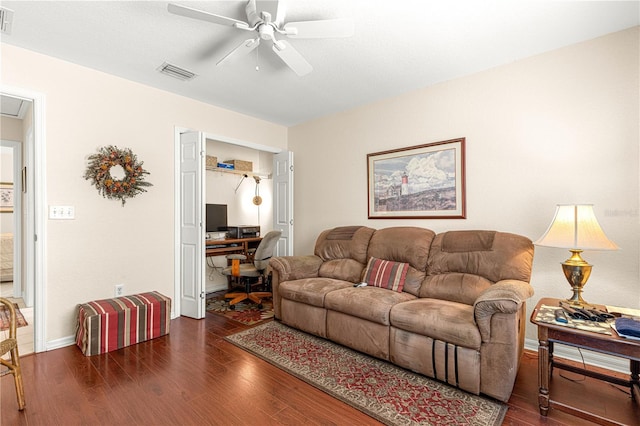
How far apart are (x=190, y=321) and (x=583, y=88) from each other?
4.35 meters

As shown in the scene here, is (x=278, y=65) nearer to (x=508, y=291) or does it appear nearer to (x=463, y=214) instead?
(x=463, y=214)

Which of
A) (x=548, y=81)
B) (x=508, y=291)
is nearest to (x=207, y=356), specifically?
(x=508, y=291)

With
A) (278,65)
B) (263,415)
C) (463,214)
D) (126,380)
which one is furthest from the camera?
(463,214)

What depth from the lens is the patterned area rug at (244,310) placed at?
3.46 m

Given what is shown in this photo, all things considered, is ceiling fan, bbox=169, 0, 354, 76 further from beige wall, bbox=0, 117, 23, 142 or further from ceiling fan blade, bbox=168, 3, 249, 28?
beige wall, bbox=0, 117, 23, 142

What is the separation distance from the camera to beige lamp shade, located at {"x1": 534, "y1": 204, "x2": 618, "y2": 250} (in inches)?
77.7

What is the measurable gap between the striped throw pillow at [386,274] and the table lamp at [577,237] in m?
1.16

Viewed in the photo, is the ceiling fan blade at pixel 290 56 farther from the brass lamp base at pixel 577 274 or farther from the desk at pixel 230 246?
the desk at pixel 230 246

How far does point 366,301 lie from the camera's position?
2.53 m

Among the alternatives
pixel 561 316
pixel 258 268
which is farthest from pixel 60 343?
pixel 561 316

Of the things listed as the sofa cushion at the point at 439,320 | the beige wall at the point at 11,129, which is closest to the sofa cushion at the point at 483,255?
the sofa cushion at the point at 439,320

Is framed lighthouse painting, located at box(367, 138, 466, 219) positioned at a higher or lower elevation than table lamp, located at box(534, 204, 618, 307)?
higher

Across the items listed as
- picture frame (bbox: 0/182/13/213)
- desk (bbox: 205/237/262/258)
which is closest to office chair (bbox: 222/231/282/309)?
desk (bbox: 205/237/262/258)

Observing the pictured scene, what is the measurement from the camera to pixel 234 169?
511 cm
